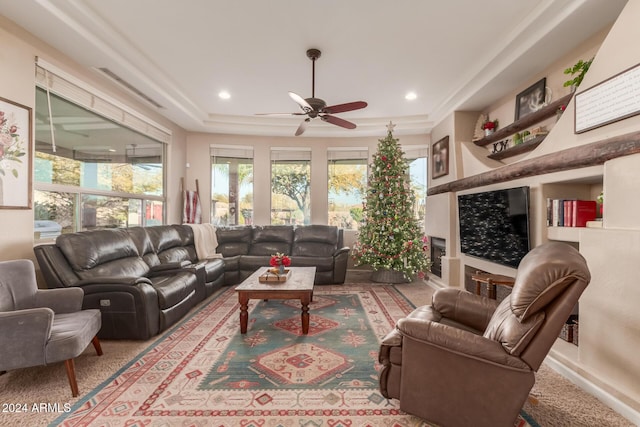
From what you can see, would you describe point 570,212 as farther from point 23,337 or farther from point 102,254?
point 102,254

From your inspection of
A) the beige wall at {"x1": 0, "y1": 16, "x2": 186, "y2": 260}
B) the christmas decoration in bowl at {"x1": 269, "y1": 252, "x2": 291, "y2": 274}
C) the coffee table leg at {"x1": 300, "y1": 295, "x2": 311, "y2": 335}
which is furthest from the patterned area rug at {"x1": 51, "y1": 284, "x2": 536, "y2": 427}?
the beige wall at {"x1": 0, "y1": 16, "x2": 186, "y2": 260}

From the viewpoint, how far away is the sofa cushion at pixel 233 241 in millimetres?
5441

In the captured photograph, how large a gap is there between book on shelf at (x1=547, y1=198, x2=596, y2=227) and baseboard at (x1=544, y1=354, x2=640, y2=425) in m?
1.15

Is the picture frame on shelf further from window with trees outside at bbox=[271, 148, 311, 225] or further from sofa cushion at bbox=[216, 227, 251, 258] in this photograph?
sofa cushion at bbox=[216, 227, 251, 258]

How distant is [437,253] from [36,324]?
5307 millimetres

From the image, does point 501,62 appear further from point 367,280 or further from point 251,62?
point 367,280

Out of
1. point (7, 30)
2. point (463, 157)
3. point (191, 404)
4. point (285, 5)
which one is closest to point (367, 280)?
point (463, 157)

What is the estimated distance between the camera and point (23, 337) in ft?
6.13

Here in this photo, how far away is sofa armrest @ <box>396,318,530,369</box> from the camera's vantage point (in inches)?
57.9

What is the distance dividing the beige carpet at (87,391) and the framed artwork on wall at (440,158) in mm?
3390

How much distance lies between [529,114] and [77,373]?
16.4 feet

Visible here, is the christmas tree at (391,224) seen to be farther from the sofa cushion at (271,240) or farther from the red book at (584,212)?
Answer: the red book at (584,212)

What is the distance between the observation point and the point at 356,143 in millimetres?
6141

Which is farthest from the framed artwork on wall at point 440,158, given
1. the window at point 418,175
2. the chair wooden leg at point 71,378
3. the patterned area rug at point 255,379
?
the chair wooden leg at point 71,378
